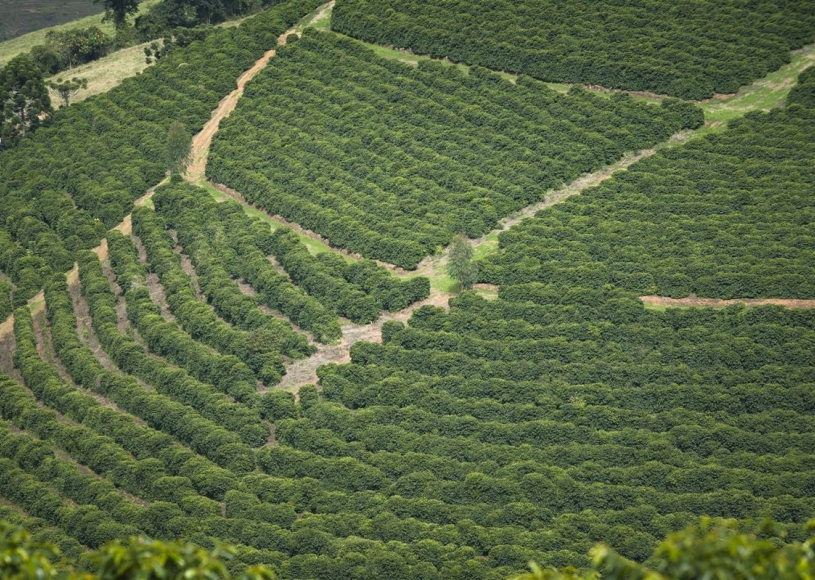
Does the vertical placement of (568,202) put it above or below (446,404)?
above

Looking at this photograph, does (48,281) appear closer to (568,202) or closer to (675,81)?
(568,202)

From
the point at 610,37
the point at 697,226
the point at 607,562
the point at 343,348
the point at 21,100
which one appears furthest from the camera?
the point at 21,100

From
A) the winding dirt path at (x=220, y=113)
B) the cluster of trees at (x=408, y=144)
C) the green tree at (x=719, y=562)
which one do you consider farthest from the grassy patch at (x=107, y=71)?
the green tree at (x=719, y=562)

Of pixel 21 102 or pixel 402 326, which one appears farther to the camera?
pixel 21 102

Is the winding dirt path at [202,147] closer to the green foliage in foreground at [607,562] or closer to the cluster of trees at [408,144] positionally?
the cluster of trees at [408,144]

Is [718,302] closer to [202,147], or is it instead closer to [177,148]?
[177,148]

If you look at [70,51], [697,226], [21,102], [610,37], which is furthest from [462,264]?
[70,51]

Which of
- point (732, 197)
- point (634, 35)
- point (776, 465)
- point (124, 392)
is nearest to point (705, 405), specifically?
point (776, 465)
